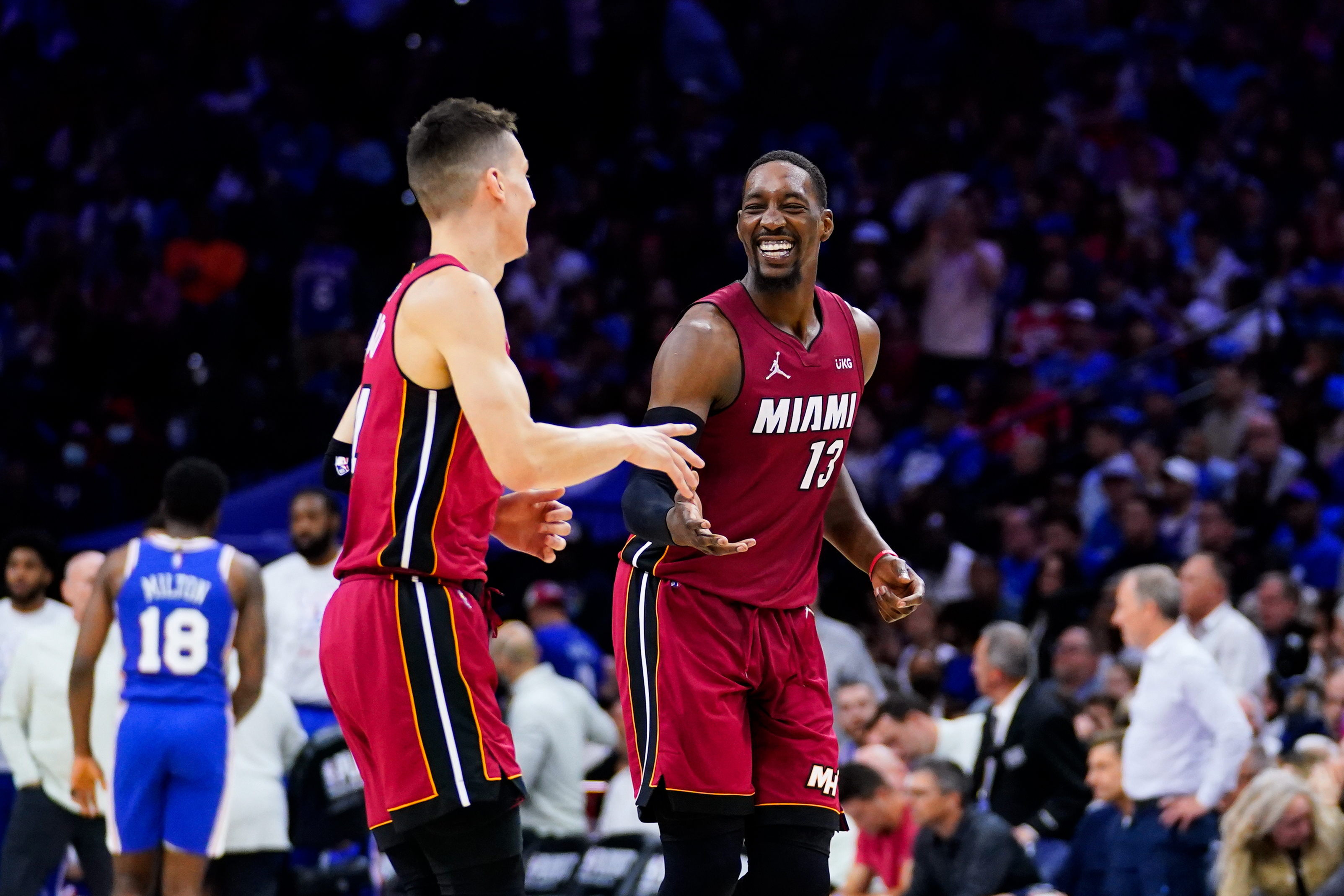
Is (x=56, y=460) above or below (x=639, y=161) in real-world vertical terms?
below

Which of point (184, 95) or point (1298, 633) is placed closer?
point (1298, 633)

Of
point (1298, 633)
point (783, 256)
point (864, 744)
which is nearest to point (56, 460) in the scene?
point (864, 744)

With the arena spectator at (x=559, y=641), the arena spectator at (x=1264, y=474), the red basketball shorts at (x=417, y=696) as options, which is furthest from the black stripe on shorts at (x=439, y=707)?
the arena spectator at (x=1264, y=474)

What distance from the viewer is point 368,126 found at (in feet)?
59.0

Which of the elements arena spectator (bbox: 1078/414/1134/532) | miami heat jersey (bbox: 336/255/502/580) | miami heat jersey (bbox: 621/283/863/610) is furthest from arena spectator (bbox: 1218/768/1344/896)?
arena spectator (bbox: 1078/414/1134/532)

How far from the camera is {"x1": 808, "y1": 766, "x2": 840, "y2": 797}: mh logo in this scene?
4832 millimetres

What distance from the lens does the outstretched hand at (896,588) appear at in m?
4.88

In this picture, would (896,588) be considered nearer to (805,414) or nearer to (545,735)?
(805,414)

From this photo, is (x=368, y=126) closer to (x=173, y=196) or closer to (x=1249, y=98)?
(x=173, y=196)

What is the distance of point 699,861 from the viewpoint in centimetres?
470

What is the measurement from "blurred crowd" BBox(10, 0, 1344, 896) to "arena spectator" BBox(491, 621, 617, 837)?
0.10 feet

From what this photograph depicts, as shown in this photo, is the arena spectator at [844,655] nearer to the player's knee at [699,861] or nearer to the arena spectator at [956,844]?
the arena spectator at [956,844]

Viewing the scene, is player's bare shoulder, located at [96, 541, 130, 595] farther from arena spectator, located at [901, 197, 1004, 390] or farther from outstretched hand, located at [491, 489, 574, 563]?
arena spectator, located at [901, 197, 1004, 390]

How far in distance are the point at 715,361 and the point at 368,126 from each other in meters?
13.9
